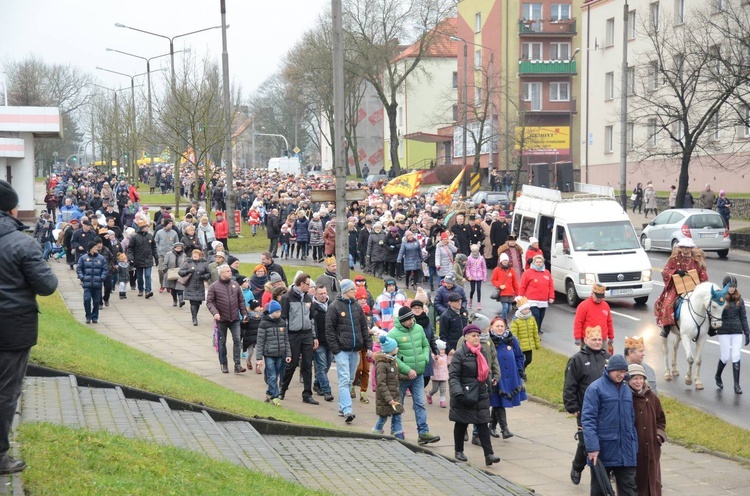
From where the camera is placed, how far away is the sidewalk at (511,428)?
11.1 metres

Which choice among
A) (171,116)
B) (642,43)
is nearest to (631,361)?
(171,116)

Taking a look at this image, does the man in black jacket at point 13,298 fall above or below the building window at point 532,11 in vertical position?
below

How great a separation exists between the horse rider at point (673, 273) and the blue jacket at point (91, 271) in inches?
426

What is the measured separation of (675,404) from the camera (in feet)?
47.2

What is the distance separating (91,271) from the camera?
20688 millimetres

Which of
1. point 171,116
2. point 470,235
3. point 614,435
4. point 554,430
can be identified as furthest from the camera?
point 171,116

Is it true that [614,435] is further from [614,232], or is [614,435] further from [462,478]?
[614,232]

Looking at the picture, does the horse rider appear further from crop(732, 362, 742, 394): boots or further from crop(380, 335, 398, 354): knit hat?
crop(380, 335, 398, 354): knit hat

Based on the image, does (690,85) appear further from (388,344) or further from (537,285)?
(388,344)

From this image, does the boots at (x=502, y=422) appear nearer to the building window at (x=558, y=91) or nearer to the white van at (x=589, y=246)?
the white van at (x=589, y=246)

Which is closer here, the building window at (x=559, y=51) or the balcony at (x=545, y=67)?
the balcony at (x=545, y=67)

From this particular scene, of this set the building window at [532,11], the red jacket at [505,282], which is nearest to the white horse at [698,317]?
the red jacket at [505,282]

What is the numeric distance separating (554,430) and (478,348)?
2.85 metres

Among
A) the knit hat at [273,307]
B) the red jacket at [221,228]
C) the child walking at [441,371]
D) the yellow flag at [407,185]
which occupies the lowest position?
the child walking at [441,371]
